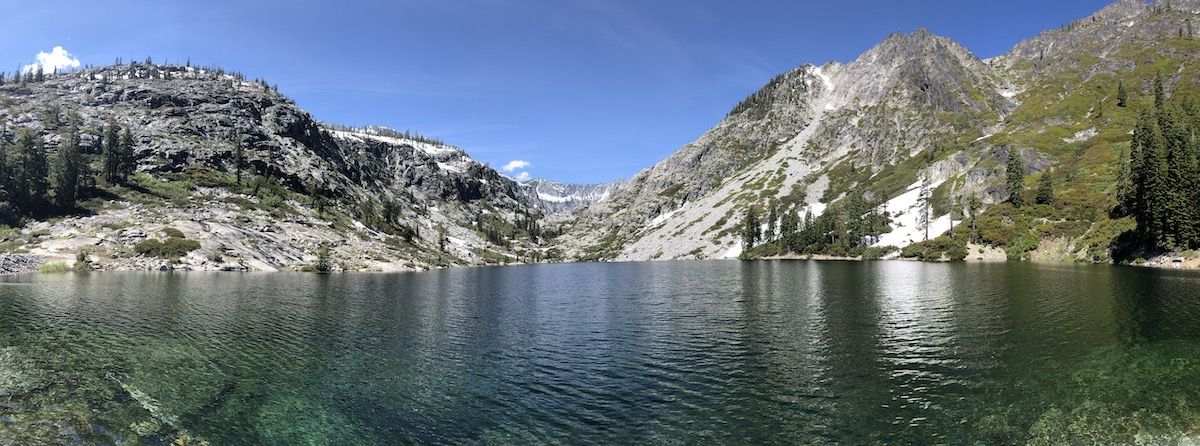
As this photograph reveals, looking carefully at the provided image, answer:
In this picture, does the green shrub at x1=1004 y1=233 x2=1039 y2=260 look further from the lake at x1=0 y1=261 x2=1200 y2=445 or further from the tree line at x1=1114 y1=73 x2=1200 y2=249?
the lake at x1=0 y1=261 x2=1200 y2=445

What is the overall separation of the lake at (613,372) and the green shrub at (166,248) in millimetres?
80938

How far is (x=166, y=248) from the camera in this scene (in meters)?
146

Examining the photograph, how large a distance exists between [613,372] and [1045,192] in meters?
203

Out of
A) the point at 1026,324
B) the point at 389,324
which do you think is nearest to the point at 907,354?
the point at 1026,324

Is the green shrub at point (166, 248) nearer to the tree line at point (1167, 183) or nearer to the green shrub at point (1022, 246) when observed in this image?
the tree line at point (1167, 183)

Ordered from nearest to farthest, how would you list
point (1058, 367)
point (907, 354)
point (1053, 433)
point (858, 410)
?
point (1053, 433)
point (858, 410)
point (1058, 367)
point (907, 354)

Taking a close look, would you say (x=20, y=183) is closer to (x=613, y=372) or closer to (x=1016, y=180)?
(x=613, y=372)

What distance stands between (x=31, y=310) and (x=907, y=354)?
91.0m

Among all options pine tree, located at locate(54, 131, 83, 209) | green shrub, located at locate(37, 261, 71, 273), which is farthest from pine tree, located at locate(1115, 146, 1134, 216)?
pine tree, located at locate(54, 131, 83, 209)

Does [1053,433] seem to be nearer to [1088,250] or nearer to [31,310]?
[31,310]

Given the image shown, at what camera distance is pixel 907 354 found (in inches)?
1640

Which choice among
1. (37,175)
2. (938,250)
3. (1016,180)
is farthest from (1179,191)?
(37,175)

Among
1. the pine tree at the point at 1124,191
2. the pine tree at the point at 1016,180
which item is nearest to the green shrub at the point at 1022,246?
the pine tree at the point at 1124,191

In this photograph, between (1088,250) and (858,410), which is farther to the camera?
(1088,250)
